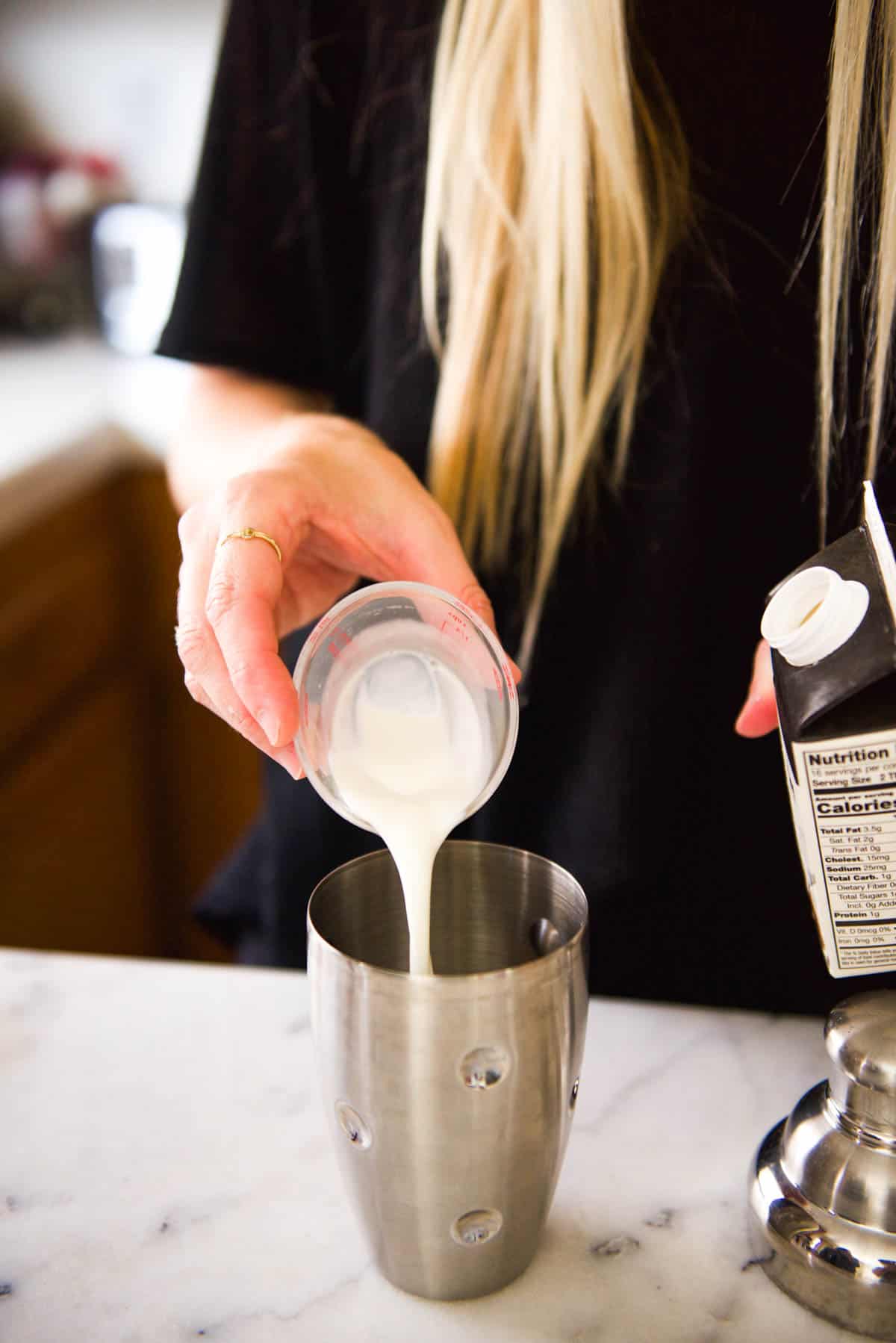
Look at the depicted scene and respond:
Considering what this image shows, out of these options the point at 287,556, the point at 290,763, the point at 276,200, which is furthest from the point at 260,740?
the point at 276,200

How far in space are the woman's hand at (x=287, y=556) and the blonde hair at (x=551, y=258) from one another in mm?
133

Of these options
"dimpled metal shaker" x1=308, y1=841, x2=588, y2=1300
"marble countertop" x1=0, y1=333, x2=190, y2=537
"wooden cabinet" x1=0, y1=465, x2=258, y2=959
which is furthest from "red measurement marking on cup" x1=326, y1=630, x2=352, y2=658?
"wooden cabinet" x1=0, y1=465, x2=258, y2=959

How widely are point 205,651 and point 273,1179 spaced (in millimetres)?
258

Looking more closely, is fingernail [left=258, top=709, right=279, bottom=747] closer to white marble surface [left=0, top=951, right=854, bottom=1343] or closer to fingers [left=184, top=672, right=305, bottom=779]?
fingers [left=184, top=672, right=305, bottom=779]

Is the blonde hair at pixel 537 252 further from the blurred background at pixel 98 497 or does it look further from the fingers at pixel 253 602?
the blurred background at pixel 98 497

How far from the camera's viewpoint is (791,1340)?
0.53 metres

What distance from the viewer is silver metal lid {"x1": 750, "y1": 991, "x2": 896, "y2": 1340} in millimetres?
529

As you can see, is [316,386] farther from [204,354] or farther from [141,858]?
[141,858]

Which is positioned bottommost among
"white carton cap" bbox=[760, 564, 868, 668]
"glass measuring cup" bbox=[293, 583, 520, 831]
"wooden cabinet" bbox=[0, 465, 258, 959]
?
"wooden cabinet" bbox=[0, 465, 258, 959]

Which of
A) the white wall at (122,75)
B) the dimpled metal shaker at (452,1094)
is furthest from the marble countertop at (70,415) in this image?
the dimpled metal shaker at (452,1094)

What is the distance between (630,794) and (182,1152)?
1.32 ft

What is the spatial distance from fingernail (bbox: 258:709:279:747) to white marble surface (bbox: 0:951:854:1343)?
0.74ft

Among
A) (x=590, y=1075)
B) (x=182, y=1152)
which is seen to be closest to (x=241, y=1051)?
(x=182, y=1152)

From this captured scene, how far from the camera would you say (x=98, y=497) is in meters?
1.92
